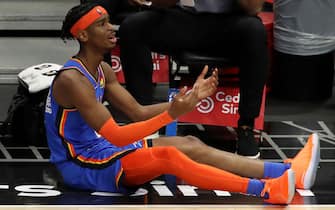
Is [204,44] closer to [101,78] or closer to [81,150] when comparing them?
[101,78]

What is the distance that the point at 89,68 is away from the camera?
156 inches

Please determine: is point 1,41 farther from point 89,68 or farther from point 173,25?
point 89,68

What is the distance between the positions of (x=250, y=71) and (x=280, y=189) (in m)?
Answer: 0.91

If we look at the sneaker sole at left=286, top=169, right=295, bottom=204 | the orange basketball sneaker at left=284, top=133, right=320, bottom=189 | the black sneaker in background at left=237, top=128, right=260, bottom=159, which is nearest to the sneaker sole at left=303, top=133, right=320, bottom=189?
the orange basketball sneaker at left=284, top=133, right=320, bottom=189

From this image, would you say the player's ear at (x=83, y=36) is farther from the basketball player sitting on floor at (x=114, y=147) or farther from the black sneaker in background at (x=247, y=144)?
the black sneaker in background at (x=247, y=144)

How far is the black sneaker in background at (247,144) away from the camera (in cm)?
450

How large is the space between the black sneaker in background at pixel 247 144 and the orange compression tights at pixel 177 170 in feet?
2.43

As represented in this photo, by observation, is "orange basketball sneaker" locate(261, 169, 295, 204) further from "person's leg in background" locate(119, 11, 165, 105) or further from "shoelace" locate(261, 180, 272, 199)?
"person's leg in background" locate(119, 11, 165, 105)

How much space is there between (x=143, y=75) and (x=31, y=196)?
1.04 metres

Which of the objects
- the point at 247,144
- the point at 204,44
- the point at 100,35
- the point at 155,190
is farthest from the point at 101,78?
the point at 247,144

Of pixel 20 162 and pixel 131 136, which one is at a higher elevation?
pixel 131 136

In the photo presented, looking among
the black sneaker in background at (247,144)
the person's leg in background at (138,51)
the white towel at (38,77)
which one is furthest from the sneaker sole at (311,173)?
the white towel at (38,77)

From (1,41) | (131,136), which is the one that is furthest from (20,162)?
(1,41)

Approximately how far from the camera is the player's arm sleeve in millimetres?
3697
